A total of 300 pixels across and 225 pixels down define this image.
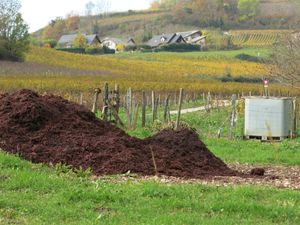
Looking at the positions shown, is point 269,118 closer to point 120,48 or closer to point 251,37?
point 251,37

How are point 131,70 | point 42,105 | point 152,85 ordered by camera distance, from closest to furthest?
point 42,105
point 152,85
point 131,70

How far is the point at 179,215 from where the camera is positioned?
915 cm

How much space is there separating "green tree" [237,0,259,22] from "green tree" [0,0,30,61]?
267ft

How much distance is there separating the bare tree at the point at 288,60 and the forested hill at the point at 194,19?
109728 mm

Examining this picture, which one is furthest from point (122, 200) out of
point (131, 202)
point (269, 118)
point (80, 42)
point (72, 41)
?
point (72, 41)

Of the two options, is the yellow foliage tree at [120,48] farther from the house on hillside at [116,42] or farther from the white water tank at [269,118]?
the white water tank at [269,118]

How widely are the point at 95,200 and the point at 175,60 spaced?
93102 mm

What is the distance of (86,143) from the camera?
567 inches

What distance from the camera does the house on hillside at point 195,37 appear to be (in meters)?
131

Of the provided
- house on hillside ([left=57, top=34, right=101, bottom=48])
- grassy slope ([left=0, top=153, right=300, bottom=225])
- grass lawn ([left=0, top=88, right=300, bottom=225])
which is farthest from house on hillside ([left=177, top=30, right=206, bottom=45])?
grassy slope ([left=0, top=153, right=300, bottom=225])

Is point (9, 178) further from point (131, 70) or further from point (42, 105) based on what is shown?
point (131, 70)

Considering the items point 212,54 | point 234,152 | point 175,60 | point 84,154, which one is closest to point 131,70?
point 175,60

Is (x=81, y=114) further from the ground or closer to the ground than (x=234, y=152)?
further from the ground

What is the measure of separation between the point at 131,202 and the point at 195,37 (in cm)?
12779
